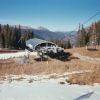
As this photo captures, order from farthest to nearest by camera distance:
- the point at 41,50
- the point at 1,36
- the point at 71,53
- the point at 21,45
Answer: the point at 21,45, the point at 1,36, the point at 71,53, the point at 41,50

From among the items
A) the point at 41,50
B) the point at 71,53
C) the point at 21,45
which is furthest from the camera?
the point at 21,45

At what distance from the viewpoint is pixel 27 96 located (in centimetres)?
1275

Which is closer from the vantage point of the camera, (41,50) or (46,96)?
(46,96)

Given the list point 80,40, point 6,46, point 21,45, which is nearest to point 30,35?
point 21,45

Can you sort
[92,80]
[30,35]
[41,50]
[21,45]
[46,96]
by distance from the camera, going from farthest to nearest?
[30,35] < [21,45] < [41,50] < [92,80] < [46,96]

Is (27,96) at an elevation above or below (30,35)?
below

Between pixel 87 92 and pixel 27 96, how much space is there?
Answer: 3.73 meters

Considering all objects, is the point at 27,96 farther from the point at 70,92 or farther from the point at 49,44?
the point at 49,44

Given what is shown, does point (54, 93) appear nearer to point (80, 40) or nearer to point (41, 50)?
point (41, 50)

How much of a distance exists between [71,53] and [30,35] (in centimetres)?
9876

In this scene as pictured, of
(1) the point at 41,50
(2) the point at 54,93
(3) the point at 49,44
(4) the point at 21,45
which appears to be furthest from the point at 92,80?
(4) the point at 21,45

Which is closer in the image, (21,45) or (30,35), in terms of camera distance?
(21,45)

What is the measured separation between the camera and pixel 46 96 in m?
12.7

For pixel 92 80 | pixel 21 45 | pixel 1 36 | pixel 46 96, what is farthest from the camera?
pixel 21 45
